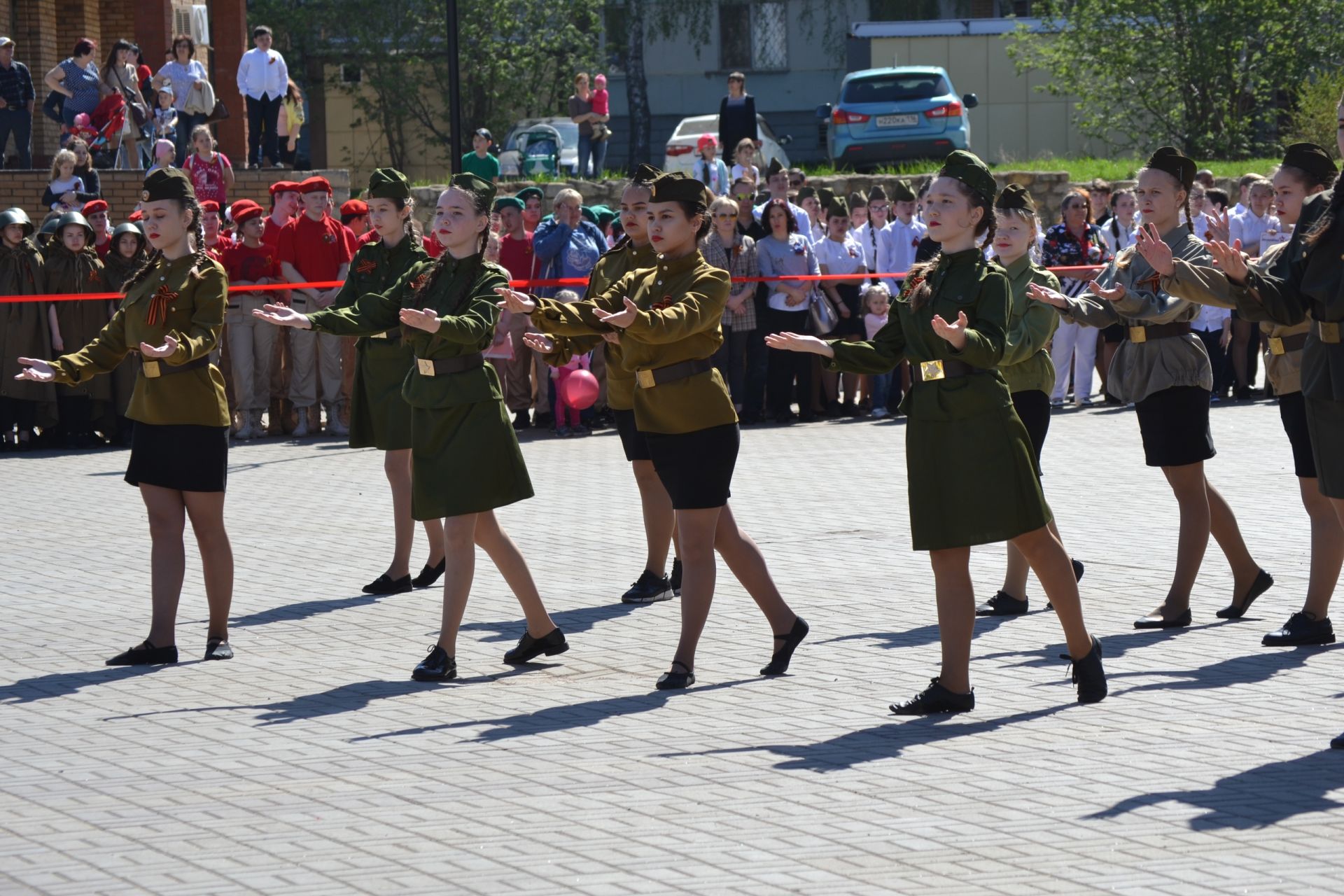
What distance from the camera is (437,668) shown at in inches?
303

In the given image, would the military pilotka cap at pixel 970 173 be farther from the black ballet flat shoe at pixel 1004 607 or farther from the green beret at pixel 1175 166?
the black ballet flat shoe at pixel 1004 607

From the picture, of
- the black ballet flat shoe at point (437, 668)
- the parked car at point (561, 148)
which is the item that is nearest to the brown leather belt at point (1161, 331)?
the black ballet flat shoe at point (437, 668)

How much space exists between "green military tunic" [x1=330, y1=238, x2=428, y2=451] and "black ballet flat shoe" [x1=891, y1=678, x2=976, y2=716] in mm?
3656

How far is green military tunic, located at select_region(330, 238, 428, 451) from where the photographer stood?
9.61 m

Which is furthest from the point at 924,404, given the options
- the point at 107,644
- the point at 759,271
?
the point at 759,271

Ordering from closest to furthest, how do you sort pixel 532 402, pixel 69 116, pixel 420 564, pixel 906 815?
pixel 906 815 < pixel 420 564 < pixel 532 402 < pixel 69 116

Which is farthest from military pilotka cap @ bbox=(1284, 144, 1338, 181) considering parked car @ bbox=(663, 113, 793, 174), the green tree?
the green tree

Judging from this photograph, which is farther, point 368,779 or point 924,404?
point 924,404

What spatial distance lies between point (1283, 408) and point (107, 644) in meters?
5.33

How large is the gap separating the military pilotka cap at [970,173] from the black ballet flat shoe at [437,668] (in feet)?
9.07

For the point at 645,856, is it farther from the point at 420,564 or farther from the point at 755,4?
the point at 755,4

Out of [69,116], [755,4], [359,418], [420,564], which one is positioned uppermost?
[755,4]

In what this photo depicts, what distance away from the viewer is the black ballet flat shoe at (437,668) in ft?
25.2

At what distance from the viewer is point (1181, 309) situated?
8.25 m
